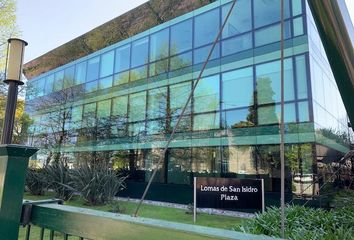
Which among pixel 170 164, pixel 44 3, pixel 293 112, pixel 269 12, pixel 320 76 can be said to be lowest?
pixel 170 164

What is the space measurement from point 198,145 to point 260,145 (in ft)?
9.10

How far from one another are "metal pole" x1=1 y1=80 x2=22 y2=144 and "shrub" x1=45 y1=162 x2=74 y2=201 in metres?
8.79

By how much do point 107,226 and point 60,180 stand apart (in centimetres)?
1226

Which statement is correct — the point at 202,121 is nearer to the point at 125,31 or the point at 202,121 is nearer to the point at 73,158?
the point at 125,31

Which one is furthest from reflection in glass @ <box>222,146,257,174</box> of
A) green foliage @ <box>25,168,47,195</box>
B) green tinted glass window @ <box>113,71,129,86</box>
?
green foliage @ <box>25,168,47,195</box>

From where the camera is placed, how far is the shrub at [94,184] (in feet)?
37.5

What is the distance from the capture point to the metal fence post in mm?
1875

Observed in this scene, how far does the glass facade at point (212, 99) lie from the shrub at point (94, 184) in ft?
9.28

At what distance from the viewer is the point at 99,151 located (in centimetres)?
1708

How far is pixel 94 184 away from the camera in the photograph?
1145 cm

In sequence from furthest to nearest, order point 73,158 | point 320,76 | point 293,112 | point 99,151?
1. point 73,158
2. point 99,151
3. point 320,76
4. point 293,112

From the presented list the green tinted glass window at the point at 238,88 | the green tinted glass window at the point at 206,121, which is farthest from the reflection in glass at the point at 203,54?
the green tinted glass window at the point at 206,121

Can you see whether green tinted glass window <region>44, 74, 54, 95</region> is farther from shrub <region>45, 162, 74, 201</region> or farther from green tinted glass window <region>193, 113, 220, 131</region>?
green tinted glass window <region>193, 113, 220, 131</region>

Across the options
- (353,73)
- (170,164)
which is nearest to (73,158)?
(170,164)
